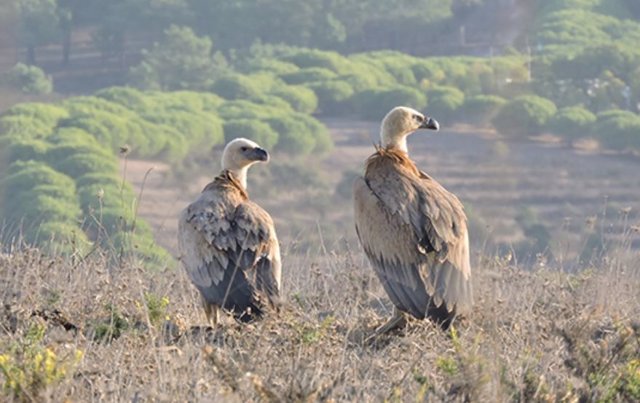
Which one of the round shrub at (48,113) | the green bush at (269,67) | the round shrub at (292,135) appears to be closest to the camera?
the round shrub at (48,113)

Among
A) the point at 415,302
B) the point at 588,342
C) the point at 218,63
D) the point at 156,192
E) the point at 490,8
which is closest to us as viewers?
the point at 588,342

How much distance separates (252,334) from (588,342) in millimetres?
1574

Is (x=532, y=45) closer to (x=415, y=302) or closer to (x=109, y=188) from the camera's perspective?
(x=109, y=188)

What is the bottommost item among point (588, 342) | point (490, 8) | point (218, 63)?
point (218, 63)

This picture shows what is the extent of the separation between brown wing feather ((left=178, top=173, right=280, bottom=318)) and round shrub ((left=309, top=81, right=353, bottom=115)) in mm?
54853

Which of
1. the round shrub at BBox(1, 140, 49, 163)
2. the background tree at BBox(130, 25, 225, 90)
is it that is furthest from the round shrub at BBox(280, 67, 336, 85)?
the round shrub at BBox(1, 140, 49, 163)

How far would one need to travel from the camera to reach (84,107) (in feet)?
187

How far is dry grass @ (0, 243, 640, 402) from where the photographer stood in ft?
18.6

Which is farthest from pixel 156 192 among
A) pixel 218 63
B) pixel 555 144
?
pixel 218 63

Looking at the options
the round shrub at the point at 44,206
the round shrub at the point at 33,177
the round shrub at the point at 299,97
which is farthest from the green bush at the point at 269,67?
the round shrub at the point at 44,206

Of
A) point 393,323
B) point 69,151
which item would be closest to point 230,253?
point 393,323

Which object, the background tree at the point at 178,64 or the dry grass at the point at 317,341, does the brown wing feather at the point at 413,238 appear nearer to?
the dry grass at the point at 317,341

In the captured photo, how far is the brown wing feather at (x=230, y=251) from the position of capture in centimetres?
809

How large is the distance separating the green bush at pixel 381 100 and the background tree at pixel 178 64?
27.6 ft
